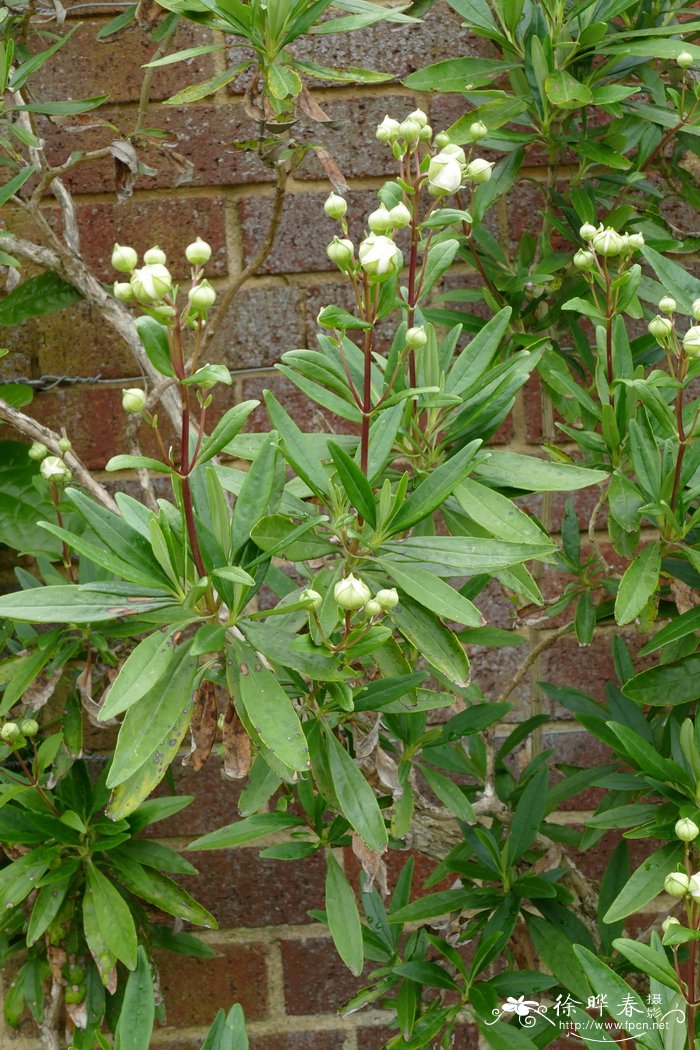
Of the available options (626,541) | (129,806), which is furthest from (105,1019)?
(626,541)

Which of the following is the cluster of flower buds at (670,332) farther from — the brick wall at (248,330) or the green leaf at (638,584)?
the brick wall at (248,330)

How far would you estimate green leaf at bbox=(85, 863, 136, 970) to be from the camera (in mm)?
950

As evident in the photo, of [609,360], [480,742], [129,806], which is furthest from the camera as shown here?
[480,742]

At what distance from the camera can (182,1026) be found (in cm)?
124

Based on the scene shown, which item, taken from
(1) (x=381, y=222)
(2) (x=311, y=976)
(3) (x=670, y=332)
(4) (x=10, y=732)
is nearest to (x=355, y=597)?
(1) (x=381, y=222)

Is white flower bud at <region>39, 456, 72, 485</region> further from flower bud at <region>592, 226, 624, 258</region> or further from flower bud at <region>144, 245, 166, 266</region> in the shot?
flower bud at <region>592, 226, 624, 258</region>

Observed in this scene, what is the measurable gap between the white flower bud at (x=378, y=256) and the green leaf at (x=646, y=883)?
0.50 m

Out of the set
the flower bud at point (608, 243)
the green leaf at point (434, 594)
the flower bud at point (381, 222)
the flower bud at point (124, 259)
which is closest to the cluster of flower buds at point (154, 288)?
the flower bud at point (124, 259)

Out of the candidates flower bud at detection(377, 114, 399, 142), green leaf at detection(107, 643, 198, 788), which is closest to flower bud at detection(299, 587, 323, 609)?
green leaf at detection(107, 643, 198, 788)

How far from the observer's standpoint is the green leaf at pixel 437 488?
69 centimetres

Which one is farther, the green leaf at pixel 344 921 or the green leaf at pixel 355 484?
the green leaf at pixel 344 921

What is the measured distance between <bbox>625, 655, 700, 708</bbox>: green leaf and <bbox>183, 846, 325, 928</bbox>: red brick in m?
0.50

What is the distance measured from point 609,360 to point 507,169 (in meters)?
0.31

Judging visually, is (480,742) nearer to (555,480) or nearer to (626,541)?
(626,541)
